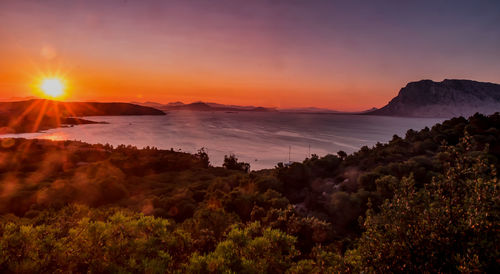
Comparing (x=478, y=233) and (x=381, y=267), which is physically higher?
(x=478, y=233)

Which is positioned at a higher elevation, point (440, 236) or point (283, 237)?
point (440, 236)

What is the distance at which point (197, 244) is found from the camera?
1088 centimetres

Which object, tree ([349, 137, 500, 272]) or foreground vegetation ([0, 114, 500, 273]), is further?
foreground vegetation ([0, 114, 500, 273])

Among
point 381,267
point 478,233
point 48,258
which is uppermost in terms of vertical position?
point 478,233

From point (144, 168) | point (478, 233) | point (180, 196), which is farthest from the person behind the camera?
point (144, 168)

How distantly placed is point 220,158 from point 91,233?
89825mm

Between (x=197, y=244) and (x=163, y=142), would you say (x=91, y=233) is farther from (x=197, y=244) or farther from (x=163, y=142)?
(x=163, y=142)

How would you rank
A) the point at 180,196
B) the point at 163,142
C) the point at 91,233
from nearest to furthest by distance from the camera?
the point at 91,233
the point at 180,196
the point at 163,142

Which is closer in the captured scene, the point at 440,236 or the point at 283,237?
the point at 440,236

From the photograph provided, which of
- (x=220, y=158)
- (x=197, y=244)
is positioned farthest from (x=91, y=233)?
(x=220, y=158)

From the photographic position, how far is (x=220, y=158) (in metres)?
97.7

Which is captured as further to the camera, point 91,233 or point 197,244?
point 197,244

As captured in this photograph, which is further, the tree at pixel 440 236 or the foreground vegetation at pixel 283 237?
the foreground vegetation at pixel 283 237

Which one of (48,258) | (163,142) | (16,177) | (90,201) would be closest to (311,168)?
(90,201)
